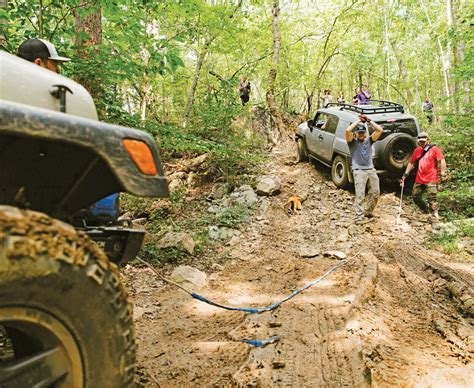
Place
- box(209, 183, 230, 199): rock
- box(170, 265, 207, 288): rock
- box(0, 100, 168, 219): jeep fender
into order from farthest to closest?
box(209, 183, 230, 199): rock, box(170, 265, 207, 288): rock, box(0, 100, 168, 219): jeep fender

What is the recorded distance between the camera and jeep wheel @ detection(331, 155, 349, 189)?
8663 millimetres

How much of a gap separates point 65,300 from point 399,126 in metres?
8.67

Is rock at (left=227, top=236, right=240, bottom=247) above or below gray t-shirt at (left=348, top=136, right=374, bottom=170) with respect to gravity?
below

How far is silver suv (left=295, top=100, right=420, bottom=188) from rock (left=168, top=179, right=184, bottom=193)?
3.91m

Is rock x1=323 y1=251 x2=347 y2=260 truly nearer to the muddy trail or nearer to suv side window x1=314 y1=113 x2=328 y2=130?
the muddy trail

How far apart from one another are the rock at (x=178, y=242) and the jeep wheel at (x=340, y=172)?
4482 mm

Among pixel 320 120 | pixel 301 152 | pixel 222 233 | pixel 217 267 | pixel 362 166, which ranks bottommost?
pixel 217 267

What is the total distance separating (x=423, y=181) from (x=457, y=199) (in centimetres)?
124

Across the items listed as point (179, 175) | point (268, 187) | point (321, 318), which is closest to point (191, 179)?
point (179, 175)

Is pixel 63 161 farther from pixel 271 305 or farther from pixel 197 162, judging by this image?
pixel 197 162

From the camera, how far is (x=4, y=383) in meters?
1.01

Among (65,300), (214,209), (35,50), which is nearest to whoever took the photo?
(65,300)

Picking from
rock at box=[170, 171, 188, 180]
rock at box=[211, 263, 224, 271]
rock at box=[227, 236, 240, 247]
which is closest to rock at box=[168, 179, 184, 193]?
rock at box=[170, 171, 188, 180]

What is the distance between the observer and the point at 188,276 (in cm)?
509
